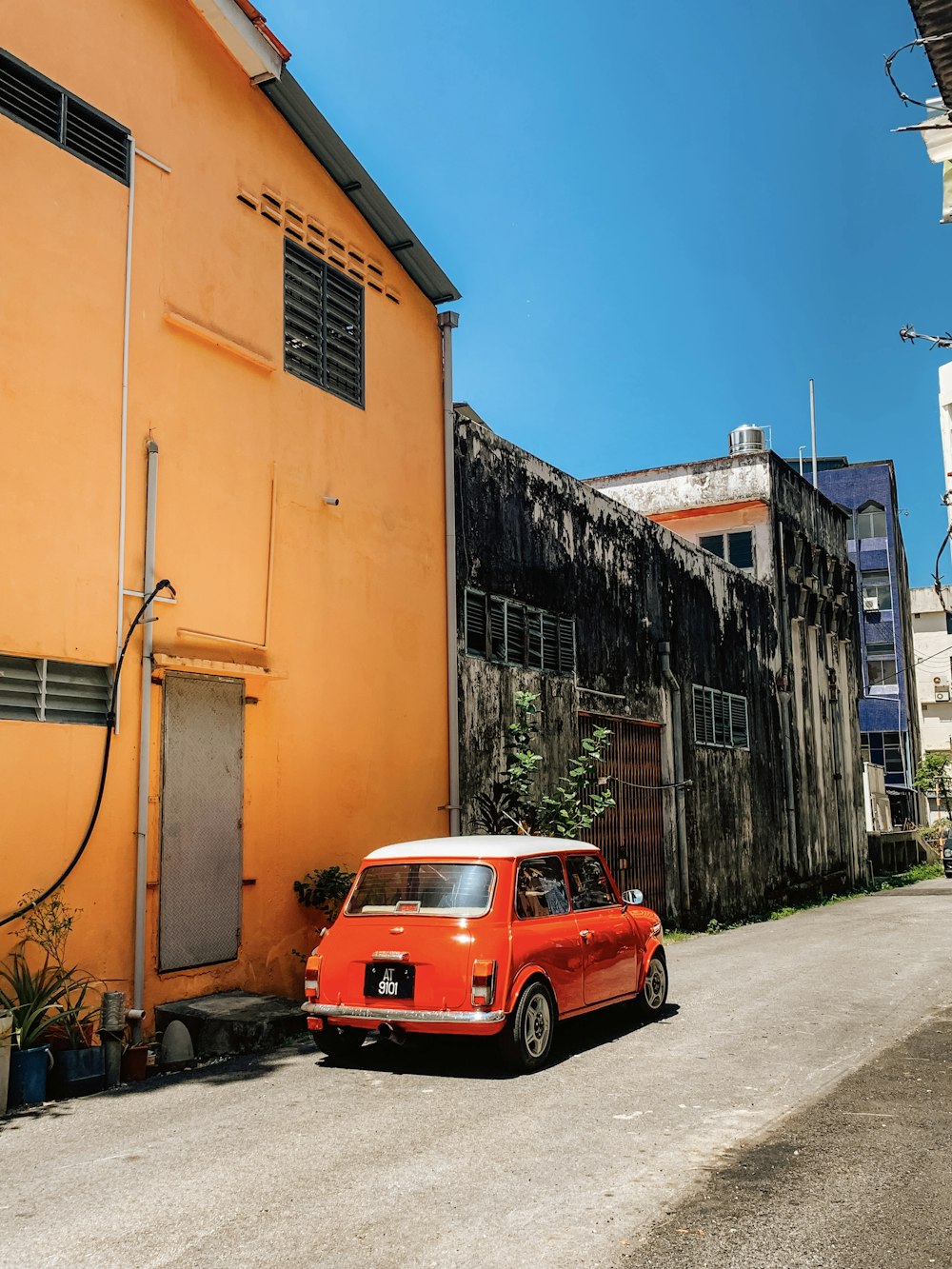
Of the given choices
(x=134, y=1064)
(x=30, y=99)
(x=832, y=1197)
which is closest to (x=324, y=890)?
(x=134, y=1064)

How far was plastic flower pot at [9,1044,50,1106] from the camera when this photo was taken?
744 centimetres

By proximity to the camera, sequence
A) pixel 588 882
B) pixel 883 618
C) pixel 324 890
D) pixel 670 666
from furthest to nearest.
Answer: pixel 883 618 < pixel 670 666 < pixel 324 890 < pixel 588 882

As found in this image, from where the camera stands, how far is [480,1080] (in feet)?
25.4

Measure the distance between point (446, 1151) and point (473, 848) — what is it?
291 cm

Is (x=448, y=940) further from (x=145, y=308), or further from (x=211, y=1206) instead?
(x=145, y=308)

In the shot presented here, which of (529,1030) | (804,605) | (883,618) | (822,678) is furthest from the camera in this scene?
(883,618)

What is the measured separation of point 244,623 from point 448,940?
4.12 metres

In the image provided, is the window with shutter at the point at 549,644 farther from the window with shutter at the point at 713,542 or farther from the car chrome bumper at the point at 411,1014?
the window with shutter at the point at 713,542

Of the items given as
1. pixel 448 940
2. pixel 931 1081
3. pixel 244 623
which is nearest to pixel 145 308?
pixel 244 623

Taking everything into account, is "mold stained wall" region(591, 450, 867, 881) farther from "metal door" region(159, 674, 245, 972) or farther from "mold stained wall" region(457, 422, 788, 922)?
"metal door" region(159, 674, 245, 972)

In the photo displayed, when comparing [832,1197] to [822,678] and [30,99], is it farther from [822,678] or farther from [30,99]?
[822,678]

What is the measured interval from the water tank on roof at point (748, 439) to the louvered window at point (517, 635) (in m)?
16.3

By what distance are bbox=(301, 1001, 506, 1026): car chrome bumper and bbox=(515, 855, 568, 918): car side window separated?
2.62 ft

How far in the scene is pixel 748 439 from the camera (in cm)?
3105
